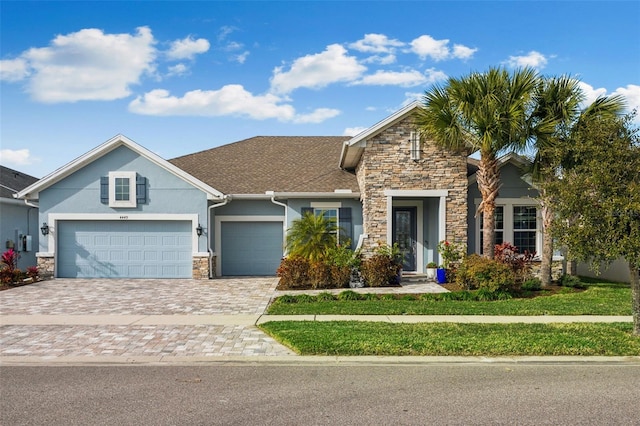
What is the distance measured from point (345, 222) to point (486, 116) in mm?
6644

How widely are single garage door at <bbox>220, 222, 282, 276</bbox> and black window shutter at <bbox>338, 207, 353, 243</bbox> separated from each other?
8.33 ft

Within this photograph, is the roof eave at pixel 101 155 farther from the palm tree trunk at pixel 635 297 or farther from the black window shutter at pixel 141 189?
the palm tree trunk at pixel 635 297

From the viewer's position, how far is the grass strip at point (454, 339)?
765cm

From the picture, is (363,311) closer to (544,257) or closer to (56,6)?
(544,257)

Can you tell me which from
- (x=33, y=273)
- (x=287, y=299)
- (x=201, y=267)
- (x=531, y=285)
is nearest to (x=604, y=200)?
(x=531, y=285)

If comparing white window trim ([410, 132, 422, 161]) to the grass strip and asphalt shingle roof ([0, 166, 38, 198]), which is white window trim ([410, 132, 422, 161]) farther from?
asphalt shingle roof ([0, 166, 38, 198])

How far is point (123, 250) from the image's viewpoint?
1845 cm

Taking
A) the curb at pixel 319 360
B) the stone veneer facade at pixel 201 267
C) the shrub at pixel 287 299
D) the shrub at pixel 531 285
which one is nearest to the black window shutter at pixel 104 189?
the stone veneer facade at pixel 201 267

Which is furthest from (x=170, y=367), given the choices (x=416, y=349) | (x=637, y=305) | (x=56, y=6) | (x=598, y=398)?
(x=56, y=6)

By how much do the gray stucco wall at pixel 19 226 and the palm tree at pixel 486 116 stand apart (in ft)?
55.8

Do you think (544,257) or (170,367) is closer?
(170,367)

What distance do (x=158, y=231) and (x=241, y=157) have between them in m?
5.60

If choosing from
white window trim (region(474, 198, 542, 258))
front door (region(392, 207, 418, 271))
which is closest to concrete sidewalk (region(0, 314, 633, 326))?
white window trim (region(474, 198, 542, 258))

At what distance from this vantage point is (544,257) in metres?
15.4
